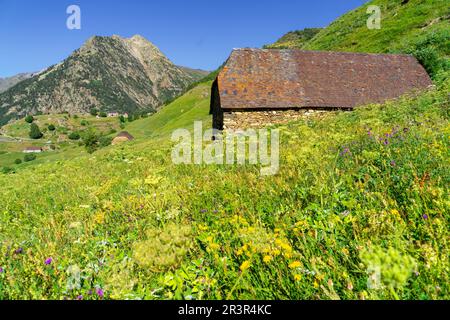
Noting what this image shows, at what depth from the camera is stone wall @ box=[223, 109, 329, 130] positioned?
915 inches

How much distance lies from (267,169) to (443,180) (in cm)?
289

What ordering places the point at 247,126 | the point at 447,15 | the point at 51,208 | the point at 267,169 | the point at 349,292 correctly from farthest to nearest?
the point at 447,15, the point at 247,126, the point at 51,208, the point at 267,169, the point at 349,292

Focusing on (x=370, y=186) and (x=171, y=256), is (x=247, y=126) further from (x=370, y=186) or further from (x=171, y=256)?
(x=171, y=256)

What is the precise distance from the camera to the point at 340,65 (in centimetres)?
2734

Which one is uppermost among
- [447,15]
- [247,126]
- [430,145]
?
[447,15]

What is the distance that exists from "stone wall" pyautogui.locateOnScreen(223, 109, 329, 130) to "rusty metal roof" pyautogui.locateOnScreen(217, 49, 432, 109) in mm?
522

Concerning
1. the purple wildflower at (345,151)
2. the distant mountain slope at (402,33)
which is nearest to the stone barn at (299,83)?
the distant mountain slope at (402,33)

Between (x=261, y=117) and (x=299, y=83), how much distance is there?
14.9 ft

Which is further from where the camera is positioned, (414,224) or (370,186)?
A: (370,186)

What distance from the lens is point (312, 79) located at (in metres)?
25.5

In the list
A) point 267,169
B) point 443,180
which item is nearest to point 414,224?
point 443,180

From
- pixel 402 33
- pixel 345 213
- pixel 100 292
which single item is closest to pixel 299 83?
pixel 345 213

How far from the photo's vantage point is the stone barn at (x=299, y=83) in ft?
77.0

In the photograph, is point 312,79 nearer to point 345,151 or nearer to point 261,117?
point 261,117
